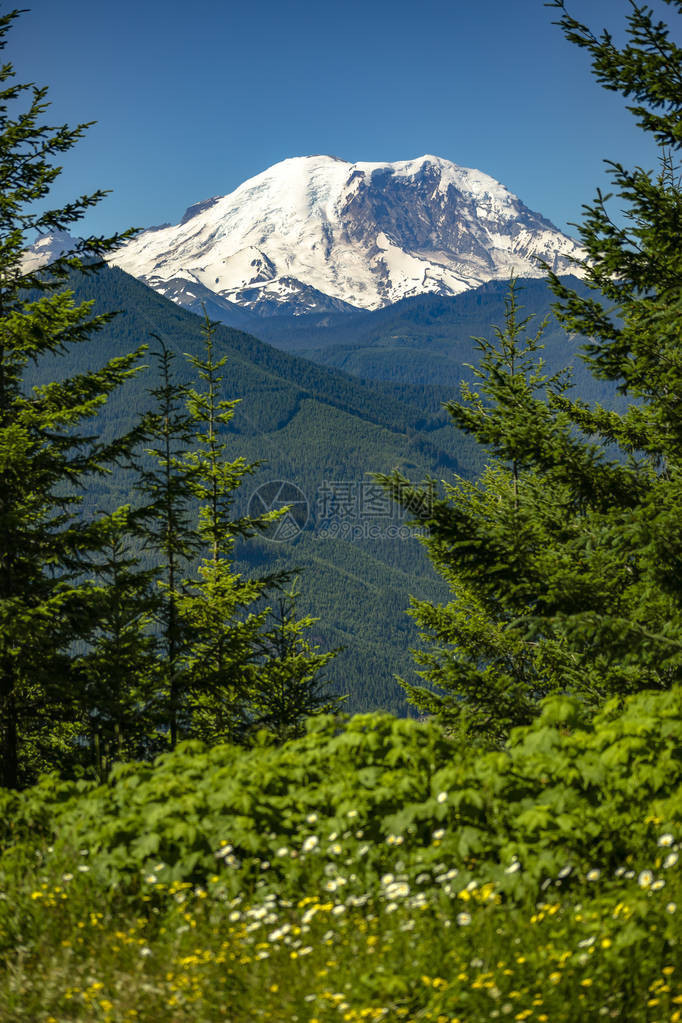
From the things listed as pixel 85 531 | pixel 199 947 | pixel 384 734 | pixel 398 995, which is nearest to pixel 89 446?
pixel 85 531

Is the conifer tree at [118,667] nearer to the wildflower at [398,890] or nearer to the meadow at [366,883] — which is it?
the meadow at [366,883]

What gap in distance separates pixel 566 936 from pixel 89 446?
9497 millimetres

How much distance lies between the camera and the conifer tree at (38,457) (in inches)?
376

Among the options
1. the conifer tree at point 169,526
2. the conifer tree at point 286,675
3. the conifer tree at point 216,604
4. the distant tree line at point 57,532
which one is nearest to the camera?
the distant tree line at point 57,532

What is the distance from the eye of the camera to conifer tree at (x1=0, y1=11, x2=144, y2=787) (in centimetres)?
956

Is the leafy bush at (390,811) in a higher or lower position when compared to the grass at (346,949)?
higher

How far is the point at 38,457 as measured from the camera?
9.98 m

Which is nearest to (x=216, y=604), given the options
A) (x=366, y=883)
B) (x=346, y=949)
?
(x=366, y=883)

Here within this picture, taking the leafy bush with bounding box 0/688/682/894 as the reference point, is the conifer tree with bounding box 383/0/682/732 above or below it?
above

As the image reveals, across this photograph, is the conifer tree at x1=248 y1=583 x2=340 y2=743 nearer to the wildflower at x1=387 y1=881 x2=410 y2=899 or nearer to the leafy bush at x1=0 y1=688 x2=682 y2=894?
the leafy bush at x1=0 y1=688 x2=682 y2=894

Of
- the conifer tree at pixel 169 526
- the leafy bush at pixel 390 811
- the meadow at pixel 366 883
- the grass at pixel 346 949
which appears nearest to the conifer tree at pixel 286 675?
the conifer tree at pixel 169 526

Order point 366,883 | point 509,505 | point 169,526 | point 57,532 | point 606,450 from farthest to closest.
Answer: point 169,526 < point 509,505 < point 57,532 < point 606,450 < point 366,883

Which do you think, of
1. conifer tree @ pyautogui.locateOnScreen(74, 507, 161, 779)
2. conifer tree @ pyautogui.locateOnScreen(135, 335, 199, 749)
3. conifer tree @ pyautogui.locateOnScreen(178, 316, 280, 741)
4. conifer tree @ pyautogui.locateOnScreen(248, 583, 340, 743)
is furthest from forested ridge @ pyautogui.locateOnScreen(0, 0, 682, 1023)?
conifer tree @ pyautogui.locateOnScreen(248, 583, 340, 743)

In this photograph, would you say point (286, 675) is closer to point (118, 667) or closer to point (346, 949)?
point (118, 667)
